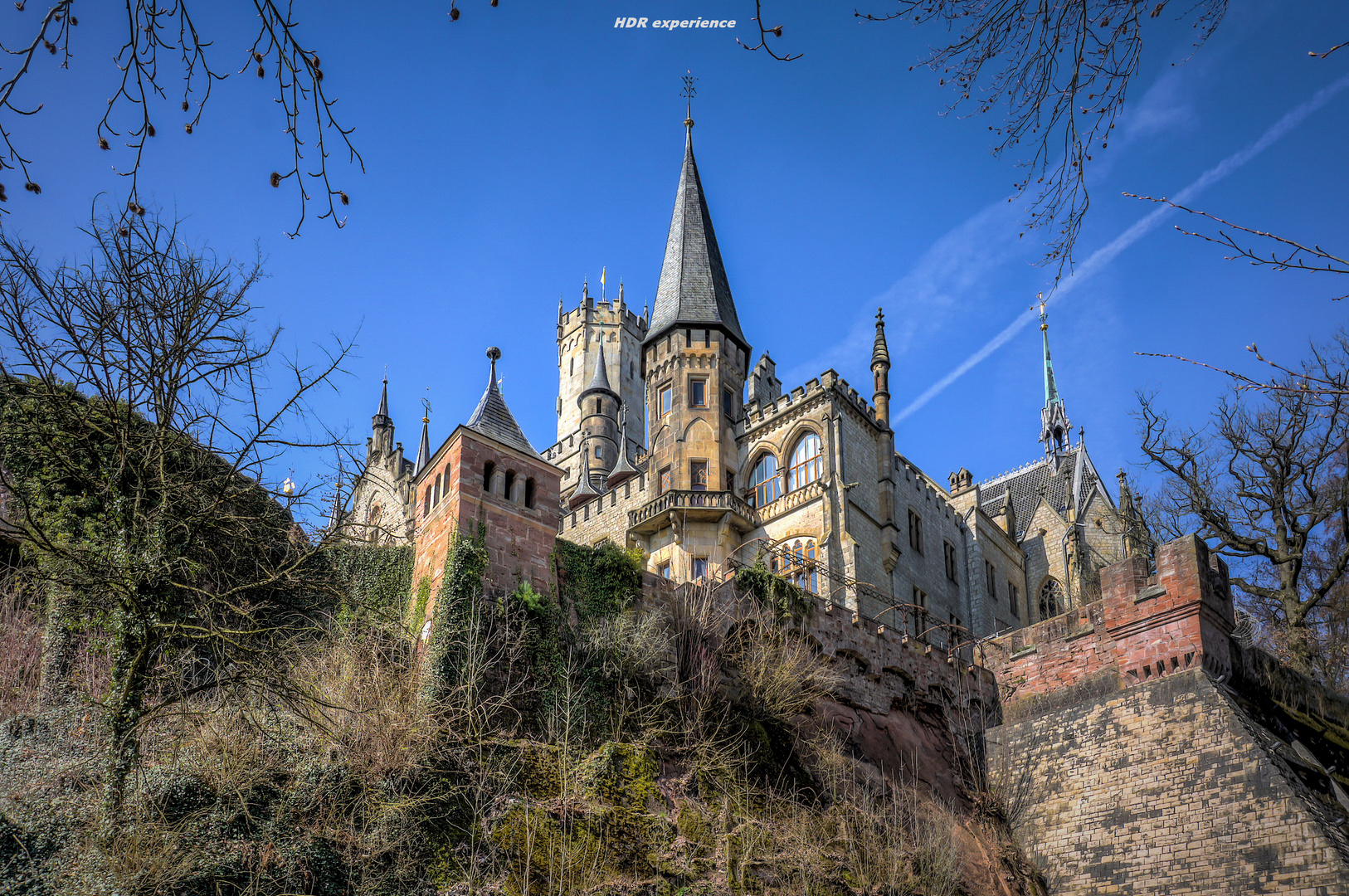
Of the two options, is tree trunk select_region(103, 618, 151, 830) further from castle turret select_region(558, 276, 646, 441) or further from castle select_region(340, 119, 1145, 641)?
castle turret select_region(558, 276, 646, 441)

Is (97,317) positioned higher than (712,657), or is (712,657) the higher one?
(97,317)

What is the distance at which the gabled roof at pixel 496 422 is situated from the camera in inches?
822

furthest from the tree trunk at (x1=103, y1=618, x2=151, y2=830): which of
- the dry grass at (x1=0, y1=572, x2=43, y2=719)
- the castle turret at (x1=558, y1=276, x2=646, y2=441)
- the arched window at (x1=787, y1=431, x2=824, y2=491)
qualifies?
the castle turret at (x1=558, y1=276, x2=646, y2=441)

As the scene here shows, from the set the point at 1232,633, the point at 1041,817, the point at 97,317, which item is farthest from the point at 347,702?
the point at 1232,633

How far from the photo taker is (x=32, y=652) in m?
18.2

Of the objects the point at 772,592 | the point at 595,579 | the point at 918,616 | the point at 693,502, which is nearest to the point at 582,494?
the point at 693,502

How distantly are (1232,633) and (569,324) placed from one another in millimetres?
48821

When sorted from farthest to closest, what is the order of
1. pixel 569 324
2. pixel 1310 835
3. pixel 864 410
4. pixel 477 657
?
pixel 569 324 < pixel 864 410 < pixel 1310 835 < pixel 477 657

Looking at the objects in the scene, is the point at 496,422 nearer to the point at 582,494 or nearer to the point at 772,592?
the point at 772,592

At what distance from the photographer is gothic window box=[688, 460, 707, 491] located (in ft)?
124

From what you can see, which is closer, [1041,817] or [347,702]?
[347,702]

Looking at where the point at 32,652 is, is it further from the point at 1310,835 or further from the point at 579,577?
the point at 1310,835

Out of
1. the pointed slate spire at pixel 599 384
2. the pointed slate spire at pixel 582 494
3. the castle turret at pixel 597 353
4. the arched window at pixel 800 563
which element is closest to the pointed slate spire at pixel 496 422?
the arched window at pixel 800 563

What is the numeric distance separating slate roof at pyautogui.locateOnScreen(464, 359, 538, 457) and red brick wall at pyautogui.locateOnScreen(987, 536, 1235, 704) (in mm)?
13086
